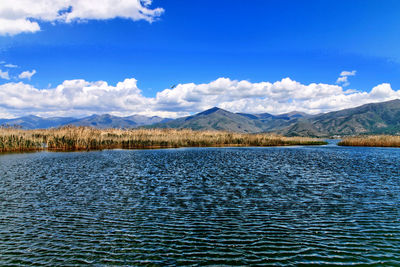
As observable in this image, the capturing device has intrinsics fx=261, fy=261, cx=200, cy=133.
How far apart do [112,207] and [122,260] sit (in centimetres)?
969

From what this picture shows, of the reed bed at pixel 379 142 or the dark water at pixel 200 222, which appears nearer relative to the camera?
the dark water at pixel 200 222

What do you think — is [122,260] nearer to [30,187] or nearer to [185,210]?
[185,210]

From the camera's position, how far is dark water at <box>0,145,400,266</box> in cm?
1314

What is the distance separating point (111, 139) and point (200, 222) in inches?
3588

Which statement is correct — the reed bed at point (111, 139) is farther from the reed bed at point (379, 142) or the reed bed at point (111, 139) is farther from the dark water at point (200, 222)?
the dark water at point (200, 222)

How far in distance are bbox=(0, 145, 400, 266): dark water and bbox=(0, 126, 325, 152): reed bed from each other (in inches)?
2484

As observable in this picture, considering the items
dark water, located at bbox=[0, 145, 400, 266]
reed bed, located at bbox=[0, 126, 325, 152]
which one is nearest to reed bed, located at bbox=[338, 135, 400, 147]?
reed bed, located at bbox=[0, 126, 325, 152]

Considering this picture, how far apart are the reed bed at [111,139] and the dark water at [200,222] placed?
63.1 metres

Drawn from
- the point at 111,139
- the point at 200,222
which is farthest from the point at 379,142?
the point at 200,222

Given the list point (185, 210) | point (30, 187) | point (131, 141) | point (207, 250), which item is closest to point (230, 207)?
point (185, 210)

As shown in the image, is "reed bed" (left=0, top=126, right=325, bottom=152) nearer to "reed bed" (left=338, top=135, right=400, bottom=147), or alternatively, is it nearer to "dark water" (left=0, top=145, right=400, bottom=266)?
"reed bed" (left=338, top=135, right=400, bottom=147)

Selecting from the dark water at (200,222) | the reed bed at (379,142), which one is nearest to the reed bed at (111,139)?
the reed bed at (379,142)

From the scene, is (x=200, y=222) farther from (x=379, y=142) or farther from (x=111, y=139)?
(x=379, y=142)

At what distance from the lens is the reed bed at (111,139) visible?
86.4 meters
